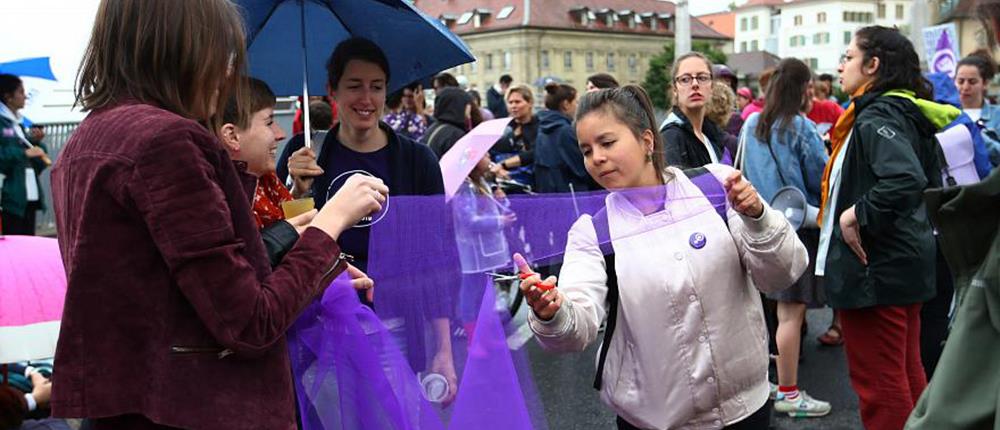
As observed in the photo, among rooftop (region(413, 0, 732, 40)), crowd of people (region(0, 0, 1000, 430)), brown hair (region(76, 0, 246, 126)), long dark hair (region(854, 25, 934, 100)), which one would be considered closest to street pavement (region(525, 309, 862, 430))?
crowd of people (region(0, 0, 1000, 430))

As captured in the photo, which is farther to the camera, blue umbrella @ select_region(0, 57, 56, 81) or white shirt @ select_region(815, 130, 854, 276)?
blue umbrella @ select_region(0, 57, 56, 81)

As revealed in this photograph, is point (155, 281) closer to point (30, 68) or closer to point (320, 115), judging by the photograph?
point (320, 115)

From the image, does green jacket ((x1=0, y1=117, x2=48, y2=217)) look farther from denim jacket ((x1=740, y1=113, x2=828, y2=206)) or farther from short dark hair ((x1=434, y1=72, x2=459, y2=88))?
denim jacket ((x1=740, y1=113, x2=828, y2=206))

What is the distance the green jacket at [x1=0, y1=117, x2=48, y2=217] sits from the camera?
7.80m

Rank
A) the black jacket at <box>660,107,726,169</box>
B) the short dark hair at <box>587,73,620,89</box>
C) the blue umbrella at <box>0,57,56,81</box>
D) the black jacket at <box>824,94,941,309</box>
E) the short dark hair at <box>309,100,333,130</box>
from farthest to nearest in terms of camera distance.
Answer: the blue umbrella at <box>0,57,56,81</box>, the short dark hair at <box>309,100,333,130</box>, the short dark hair at <box>587,73,620,89</box>, the black jacket at <box>660,107,726,169</box>, the black jacket at <box>824,94,941,309</box>

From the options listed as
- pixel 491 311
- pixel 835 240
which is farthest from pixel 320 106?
pixel 491 311

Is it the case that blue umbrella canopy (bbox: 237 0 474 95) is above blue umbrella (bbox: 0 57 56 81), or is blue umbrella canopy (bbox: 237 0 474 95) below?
below

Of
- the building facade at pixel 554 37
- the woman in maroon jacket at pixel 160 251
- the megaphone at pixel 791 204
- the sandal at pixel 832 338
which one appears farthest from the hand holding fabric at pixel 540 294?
the building facade at pixel 554 37

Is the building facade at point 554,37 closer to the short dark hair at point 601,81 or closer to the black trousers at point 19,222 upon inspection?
the black trousers at point 19,222

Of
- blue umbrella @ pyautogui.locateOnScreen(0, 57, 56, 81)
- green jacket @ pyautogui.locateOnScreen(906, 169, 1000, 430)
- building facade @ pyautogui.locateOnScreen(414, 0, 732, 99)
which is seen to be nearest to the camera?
green jacket @ pyautogui.locateOnScreen(906, 169, 1000, 430)

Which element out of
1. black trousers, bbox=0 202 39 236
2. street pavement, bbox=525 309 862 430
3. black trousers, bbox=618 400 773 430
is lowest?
street pavement, bbox=525 309 862 430

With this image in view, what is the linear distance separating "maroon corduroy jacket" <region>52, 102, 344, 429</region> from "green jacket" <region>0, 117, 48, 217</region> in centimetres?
702

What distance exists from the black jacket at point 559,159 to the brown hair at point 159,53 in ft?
15.4

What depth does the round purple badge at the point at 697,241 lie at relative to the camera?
254 cm
